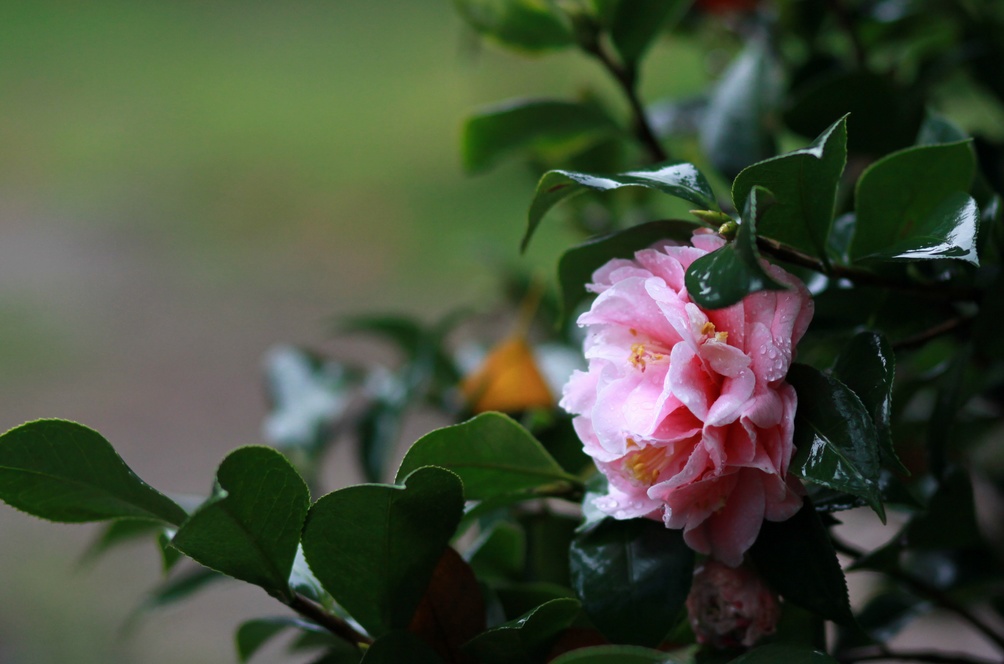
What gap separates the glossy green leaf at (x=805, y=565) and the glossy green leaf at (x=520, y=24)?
27 centimetres

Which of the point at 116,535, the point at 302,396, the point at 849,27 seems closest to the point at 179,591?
the point at 116,535

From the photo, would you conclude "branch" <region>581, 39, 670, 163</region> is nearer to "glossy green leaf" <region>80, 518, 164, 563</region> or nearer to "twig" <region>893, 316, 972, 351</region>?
"twig" <region>893, 316, 972, 351</region>

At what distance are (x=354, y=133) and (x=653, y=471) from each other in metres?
1.76

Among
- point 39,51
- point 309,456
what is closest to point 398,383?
point 309,456

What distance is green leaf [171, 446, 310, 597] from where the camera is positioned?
250 millimetres

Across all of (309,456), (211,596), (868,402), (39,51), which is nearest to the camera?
(868,402)

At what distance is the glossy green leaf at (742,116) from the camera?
0.44m

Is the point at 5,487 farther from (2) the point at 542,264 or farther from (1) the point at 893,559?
(2) the point at 542,264

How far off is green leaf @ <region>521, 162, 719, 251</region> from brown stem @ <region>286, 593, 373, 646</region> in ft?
0.46

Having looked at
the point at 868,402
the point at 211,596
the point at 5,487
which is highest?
the point at 5,487

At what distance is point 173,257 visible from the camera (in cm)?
174

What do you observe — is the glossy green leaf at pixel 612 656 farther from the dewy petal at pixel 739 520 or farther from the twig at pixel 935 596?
the twig at pixel 935 596

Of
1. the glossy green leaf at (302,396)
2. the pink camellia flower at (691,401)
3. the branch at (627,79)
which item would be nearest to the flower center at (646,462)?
the pink camellia flower at (691,401)

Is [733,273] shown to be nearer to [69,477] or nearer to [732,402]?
[732,402]
